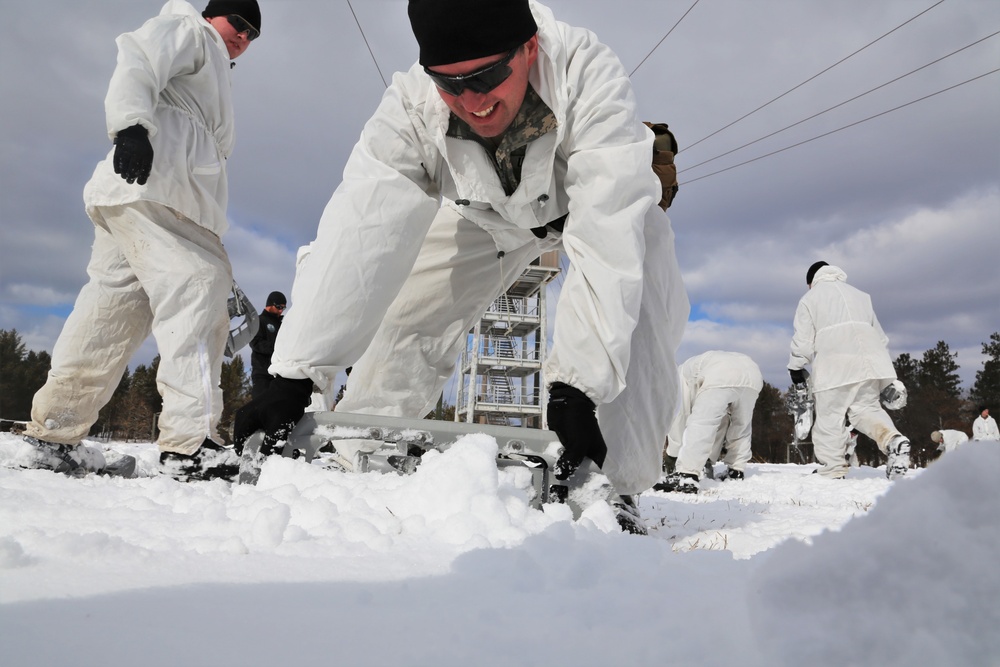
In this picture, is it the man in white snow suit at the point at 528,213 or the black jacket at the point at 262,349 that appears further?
the black jacket at the point at 262,349

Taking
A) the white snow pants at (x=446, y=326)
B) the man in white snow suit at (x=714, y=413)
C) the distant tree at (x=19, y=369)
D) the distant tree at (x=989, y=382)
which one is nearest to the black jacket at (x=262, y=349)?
the man in white snow suit at (x=714, y=413)

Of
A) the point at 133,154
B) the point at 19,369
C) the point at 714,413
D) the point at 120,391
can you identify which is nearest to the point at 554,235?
the point at 133,154

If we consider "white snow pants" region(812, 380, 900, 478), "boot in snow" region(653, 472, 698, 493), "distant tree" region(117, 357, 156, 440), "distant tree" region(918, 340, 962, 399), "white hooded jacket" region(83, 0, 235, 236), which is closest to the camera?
"white hooded jacket" region(83, 0, 235, 236)

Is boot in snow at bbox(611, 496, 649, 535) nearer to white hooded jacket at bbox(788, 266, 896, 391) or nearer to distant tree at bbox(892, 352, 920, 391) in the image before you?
white hooded jacket at bbox(788, 266, 896, 391)

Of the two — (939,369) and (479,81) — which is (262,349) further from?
(939,369)

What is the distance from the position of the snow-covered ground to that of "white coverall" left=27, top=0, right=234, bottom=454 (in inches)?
68.8

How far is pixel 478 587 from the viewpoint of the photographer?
97 cm

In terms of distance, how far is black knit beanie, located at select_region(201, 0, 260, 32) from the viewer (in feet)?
11.8

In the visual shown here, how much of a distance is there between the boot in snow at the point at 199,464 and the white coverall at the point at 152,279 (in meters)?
0.06

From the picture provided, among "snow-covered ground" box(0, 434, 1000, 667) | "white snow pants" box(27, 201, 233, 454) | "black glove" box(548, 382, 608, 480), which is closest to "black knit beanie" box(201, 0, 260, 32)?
"white snow pants" box(27, 201, 233, 454)

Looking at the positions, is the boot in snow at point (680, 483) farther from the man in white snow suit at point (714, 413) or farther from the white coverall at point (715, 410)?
the white coverall at point (715, 410)

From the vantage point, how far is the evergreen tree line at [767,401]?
18797mm

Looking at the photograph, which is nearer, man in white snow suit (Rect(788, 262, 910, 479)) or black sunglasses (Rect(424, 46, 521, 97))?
black sunglasses (Rect(424, 46, 521, 97))

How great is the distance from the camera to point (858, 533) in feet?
2.35
